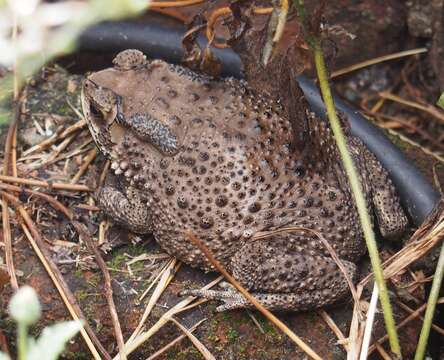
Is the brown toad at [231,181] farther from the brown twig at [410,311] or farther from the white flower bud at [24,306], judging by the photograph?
the white flower bud at [24,306]

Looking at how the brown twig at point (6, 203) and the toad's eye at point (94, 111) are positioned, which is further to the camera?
the toad's eye at point (94, 111)

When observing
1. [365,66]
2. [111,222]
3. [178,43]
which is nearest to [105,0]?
[111,222]

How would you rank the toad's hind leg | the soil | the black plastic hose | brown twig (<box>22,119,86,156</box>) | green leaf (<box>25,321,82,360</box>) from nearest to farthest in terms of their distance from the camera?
green leaf (<box>25,321,82,360</box>), the toad's hind leg, the soil, the black plastic hose, brown twig (<box>22,119,86,156</box>)

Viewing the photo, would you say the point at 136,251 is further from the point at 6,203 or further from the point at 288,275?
the point at 288,275

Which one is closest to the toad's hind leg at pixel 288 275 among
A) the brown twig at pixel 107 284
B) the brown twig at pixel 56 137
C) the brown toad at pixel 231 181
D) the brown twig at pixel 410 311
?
the brown toad at pixel 231 181

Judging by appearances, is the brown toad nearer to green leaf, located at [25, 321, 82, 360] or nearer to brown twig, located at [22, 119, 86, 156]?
brown twig, located at [22, 119, 86, 156]

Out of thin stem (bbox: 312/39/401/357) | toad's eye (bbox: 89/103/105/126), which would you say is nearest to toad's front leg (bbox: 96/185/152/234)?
toad's eye (bbox: 89/103/105/126)

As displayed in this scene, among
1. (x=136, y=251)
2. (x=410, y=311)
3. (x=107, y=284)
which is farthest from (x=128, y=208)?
(x=410, y=311)
